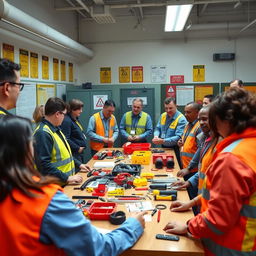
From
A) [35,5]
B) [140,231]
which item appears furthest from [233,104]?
[35,5]

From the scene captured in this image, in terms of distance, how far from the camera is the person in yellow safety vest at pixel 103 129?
14.0ft

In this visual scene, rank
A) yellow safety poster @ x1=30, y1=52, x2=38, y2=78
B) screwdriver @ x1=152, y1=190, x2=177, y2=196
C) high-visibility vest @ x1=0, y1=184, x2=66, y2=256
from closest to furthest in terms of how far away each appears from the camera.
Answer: high-visibility vest @ x1=0, y1=184, x2=66, y2=256 < screwdriver @ x1=152, y1=190, x2=177, y2=196 < yellow safety poster @ x1=30, y1=52, x2=38, y2=78

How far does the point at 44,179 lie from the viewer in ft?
2.99

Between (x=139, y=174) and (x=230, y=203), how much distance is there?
4.80 feet

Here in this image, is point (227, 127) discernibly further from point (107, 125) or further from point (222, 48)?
point (222, 48)

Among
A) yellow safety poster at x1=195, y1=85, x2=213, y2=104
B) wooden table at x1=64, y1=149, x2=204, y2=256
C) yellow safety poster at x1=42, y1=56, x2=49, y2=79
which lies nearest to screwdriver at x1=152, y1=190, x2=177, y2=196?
wooden table at x1=64, y1=149, x2=204, y2=256

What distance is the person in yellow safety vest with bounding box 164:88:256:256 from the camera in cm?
109

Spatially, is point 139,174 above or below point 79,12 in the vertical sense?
below

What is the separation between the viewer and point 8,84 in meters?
1.70

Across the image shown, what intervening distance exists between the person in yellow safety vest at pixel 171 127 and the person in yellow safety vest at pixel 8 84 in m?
2.46

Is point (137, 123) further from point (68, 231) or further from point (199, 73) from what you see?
point (68, 231)

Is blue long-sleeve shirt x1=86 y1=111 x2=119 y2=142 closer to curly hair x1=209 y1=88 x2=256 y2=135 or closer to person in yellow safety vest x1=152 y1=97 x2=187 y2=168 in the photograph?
person in yellow safety vest x1=152 y1=97 x2=187 y2=168

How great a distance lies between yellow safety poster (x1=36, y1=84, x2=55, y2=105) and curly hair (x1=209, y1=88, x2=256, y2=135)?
3.43 m

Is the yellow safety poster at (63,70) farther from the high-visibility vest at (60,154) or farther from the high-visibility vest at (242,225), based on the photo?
the high-visibility vest at (242,225)
